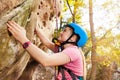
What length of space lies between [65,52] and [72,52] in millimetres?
154

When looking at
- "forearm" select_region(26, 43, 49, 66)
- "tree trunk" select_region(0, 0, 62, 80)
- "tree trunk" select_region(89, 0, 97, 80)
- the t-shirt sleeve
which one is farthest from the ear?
"tree trunk" select_region(89, 0, 97, 80)

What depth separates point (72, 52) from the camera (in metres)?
4.61

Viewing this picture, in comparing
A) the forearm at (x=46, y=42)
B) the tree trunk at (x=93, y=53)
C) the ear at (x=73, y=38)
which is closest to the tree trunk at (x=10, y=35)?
the forearm at (x=46, y=42)

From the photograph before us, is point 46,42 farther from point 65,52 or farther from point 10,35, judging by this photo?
point 65,52

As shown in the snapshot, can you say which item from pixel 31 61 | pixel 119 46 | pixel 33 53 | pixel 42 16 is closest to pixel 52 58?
A: pixel 33 53

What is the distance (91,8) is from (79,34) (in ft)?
56.1

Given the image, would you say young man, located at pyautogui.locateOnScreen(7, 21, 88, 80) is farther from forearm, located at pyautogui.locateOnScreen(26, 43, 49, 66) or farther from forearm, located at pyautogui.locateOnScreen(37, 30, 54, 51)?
forearm, located at pyautogui.locateOnScreen(37, 30, 54, 51)

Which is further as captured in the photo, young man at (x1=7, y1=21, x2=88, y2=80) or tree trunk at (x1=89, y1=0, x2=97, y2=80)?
tree trunk at (x1=89, y1=0, x2=97, y2=80)

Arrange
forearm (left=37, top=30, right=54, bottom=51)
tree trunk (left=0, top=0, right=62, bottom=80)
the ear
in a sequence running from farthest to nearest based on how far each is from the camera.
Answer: forearm (left=37, top=30, right=54, bottom=51)
tree trunk (left=0, top=0, right=62, bottom=80)
the ear

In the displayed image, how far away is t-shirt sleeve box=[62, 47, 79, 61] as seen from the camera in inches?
179

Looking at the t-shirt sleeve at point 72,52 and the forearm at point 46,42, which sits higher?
the t-shirt sleeve at point 72,52

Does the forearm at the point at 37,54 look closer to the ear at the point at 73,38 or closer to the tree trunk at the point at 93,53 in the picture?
the ear at the point at 73,38

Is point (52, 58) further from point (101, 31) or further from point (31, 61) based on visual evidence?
point (101, 31)

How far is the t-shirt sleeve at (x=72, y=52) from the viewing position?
4.55m
